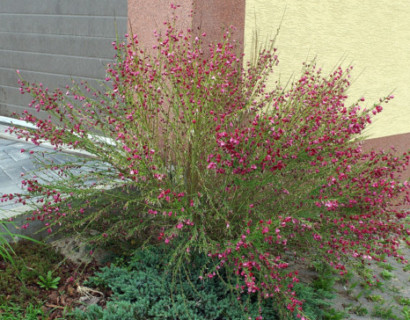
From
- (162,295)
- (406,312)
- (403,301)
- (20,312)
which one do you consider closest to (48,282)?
(20,312)

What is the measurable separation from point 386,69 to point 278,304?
14.5 feet

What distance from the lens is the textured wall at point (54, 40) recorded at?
5722 mm

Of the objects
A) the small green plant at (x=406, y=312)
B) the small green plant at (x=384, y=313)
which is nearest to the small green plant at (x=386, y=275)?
the small green plant at (x=406, y=312)

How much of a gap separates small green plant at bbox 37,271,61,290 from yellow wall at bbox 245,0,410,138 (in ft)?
9.15

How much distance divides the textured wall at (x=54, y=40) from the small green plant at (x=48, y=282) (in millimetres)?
3169

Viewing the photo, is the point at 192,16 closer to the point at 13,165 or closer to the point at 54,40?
the point at 13,165

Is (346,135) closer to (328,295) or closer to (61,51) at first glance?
(328,295)

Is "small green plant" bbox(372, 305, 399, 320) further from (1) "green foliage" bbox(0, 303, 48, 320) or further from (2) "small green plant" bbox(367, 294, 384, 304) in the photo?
(1) "green foliage" bbox(0, 303, 48, 320)

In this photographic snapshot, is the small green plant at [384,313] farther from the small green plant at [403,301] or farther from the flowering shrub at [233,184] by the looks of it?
the flowering shrub at [233,184]

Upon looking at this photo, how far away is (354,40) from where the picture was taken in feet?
18.9

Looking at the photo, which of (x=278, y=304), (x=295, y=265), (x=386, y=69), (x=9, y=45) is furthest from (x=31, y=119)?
(x=386, y=69)

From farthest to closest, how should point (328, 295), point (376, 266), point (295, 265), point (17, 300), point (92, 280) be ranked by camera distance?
point (376, 266) < point (295, 265) < point (328, 295) < point (92, 280) < point (17, 300)

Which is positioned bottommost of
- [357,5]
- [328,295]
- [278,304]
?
[328,295]

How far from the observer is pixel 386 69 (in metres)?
6.29
